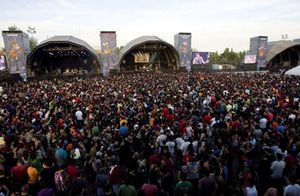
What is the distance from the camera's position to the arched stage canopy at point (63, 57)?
37000 millimetres

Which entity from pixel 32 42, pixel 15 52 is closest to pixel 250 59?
pixel 15 52

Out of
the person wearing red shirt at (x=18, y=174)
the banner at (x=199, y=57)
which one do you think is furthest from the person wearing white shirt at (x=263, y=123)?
the banner at (x=199, y=57)

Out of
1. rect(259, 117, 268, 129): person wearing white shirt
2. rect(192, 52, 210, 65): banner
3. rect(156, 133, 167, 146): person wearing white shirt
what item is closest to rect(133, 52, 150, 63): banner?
rect(192, 52, 210, 65): banner

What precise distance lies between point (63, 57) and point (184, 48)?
1809 cm

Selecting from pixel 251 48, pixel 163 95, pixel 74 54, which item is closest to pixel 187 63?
pixel 251 48

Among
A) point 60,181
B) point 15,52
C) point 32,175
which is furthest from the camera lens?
point 15,52

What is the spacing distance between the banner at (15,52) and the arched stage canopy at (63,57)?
11.2ft

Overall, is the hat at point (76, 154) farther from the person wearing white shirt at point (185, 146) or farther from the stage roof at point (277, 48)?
the stage roof at point (277, 48)

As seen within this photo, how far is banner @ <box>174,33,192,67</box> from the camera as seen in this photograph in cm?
3822

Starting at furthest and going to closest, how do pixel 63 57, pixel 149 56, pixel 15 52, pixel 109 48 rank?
pixel 149 56, pixel 63 57, pixel 109 48, pixel 15 52

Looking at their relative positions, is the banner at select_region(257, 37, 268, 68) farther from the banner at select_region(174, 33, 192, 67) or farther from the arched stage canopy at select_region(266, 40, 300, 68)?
the banner at select_region(174, 33, 192, 67)

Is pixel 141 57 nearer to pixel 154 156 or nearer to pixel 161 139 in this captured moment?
pixel 161 139

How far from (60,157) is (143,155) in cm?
208

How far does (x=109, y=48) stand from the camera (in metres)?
33.2
